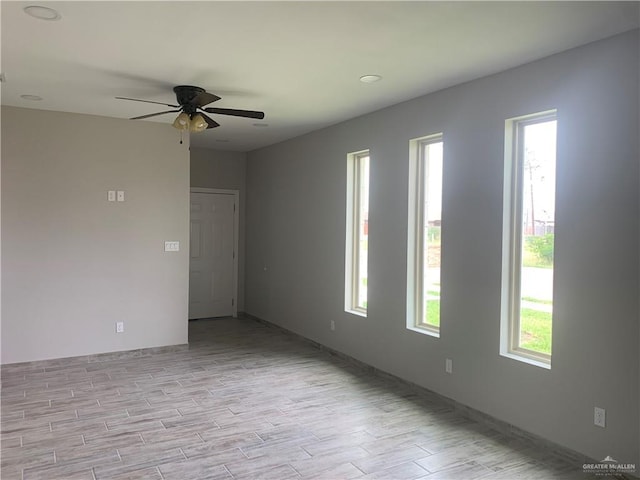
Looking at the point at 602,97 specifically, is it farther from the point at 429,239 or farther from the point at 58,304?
the point at 58,304

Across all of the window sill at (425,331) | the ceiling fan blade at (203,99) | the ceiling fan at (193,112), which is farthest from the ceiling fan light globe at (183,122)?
the window sill at (425,331)

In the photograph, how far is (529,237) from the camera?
3543 millimetres

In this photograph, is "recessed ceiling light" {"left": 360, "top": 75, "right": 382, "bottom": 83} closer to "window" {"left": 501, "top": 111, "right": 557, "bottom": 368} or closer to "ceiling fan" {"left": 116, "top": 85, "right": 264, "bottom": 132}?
"ceiling fan" {"left": 116, "top": 85, "right": 264, "bottom": 132}

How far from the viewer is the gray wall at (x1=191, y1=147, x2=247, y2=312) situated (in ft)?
24.6

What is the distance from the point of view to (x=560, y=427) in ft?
10.5

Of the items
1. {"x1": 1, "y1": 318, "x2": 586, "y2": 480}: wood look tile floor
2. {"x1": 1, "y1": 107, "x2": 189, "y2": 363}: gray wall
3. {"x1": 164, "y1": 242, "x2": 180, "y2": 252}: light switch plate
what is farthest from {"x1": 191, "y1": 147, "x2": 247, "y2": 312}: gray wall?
{"x1": 1, "y1": 318, "x2": 586, "y2": 480}: wood look tile floor

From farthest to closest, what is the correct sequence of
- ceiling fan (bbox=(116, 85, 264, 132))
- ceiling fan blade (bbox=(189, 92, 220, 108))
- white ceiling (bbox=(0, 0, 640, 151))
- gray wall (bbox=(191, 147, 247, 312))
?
gray wall (bbox=(191, 147, 247, 312)) → ceiling fan (bbox=(116, 85, 264, 132)) → ceiling fan blade (bbox=(189, 92, 220, 108)) → white ceiling (bbox=(0, 0, 640, 151))

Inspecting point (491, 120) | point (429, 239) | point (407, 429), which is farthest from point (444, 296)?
point (491, 120)

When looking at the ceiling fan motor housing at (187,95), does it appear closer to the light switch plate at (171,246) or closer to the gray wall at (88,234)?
the gray wall at (88,234)

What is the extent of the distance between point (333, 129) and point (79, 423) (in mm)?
3843

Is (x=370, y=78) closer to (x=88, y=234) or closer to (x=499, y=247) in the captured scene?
(x=499, y=247)

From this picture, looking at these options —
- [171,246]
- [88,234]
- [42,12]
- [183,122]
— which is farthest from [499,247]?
[88,234]
